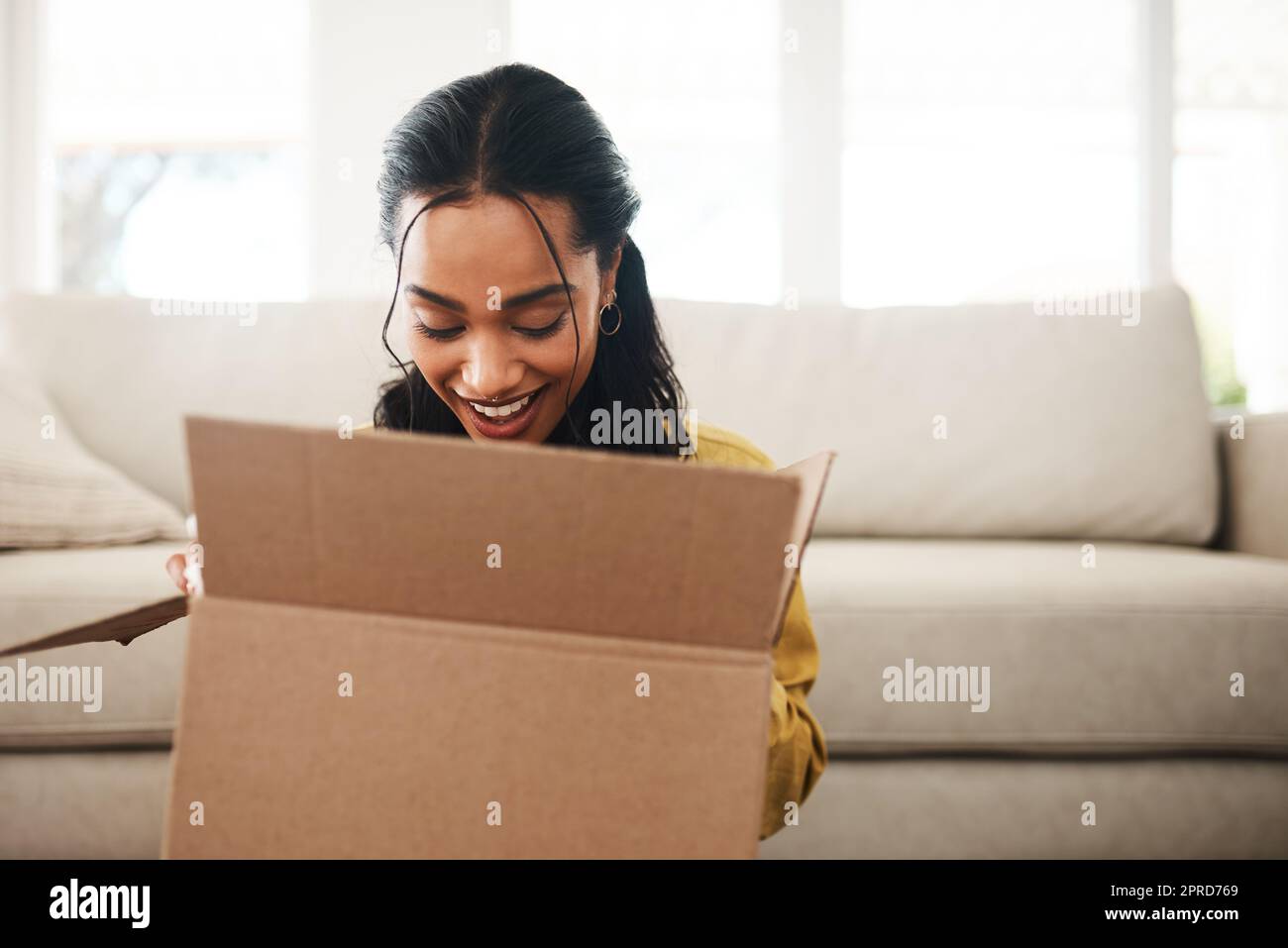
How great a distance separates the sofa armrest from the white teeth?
4.33 ft

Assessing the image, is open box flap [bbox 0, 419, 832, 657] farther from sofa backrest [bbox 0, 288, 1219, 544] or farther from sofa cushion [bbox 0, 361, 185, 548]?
sofa backrest [bbox 0, 288, 1219, 544]

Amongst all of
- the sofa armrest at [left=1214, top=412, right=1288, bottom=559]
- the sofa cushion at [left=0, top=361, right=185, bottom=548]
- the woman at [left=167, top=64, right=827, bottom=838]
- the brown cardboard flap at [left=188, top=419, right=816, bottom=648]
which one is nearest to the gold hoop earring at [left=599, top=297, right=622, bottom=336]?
the woman at [left=167, top=64, right=827, bottom=838]

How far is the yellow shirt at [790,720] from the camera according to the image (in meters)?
0.74

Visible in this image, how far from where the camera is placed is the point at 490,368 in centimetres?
86

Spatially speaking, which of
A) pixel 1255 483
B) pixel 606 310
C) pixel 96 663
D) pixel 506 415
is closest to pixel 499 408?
pixel 506 415

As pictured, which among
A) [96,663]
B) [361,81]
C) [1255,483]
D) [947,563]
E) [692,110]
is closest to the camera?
[96,663]

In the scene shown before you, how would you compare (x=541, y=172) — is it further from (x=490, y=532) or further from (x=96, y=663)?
(x=96, y=663)

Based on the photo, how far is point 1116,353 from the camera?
1.70 metres

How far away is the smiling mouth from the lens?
91 centimetres

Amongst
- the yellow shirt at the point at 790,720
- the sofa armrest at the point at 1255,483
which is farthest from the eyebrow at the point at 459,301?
the sofa armrest at the point at 1255,483

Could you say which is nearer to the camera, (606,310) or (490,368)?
(490,368)

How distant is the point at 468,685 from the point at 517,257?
521mm
